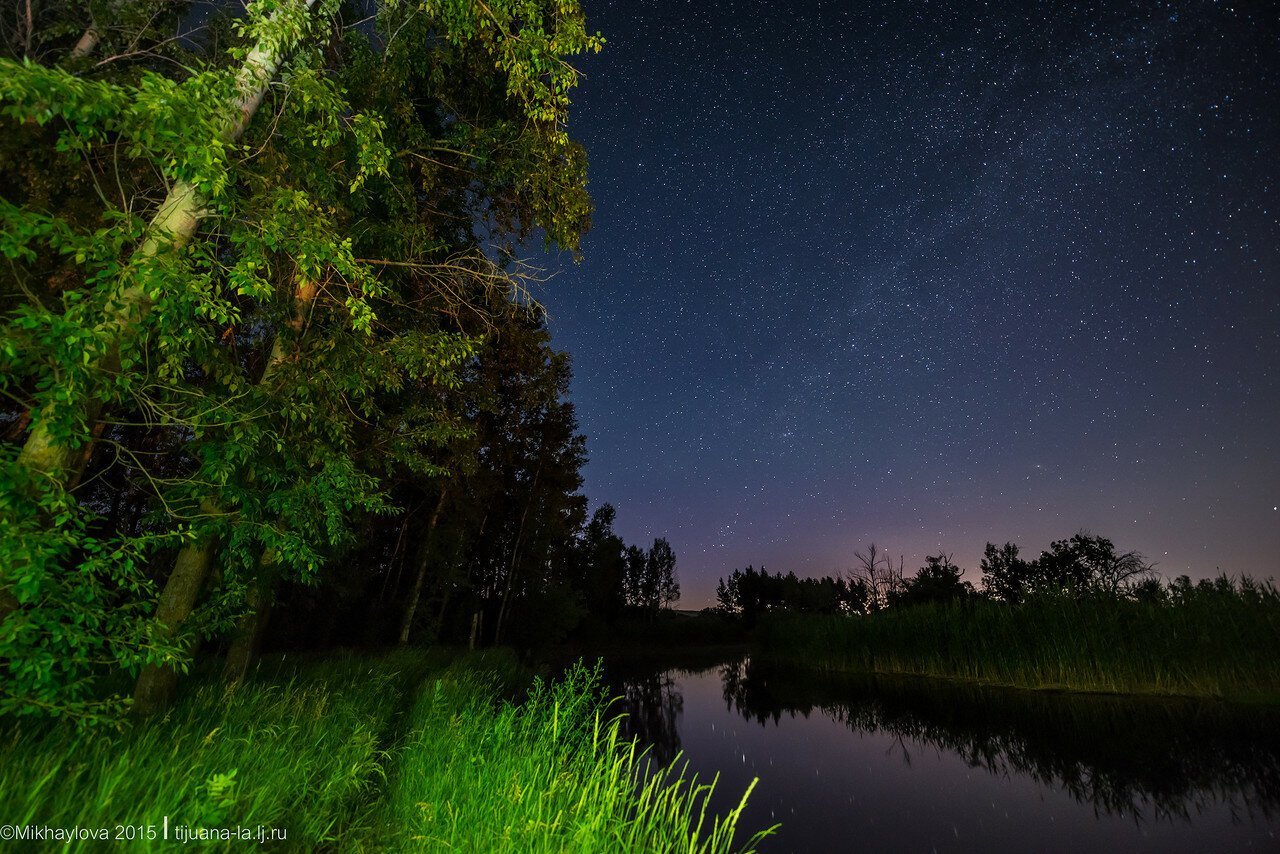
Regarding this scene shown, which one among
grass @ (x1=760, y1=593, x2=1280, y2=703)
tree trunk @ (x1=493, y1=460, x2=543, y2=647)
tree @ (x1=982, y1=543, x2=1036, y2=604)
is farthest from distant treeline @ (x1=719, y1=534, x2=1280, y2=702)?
tree @ (x1=982, y1=543, x2=1036, y2=604)

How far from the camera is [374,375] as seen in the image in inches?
285

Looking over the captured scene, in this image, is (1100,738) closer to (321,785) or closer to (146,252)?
(321,785)

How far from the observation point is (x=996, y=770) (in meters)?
10.8

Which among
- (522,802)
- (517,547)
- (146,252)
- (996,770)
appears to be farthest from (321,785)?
(517,547)

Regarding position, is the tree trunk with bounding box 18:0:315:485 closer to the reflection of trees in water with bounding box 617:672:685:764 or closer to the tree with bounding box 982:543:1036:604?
the reflection of trees in water with bounding box 617:672:685:764

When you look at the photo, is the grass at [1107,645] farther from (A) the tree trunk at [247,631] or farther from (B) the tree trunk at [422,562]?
(A) the tree trunk at [247,631]

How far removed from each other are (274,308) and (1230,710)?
21.6 m

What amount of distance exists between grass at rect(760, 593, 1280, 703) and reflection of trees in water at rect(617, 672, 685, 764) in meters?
10.4

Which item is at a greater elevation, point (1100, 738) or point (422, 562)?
point (422, 562)

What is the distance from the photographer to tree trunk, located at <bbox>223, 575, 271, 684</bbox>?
7.51m

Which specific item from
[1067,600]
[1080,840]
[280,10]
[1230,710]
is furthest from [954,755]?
[280,10]

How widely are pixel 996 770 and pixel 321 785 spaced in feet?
40.6

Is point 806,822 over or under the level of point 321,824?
under

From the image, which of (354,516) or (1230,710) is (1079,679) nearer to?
(1230,710)
